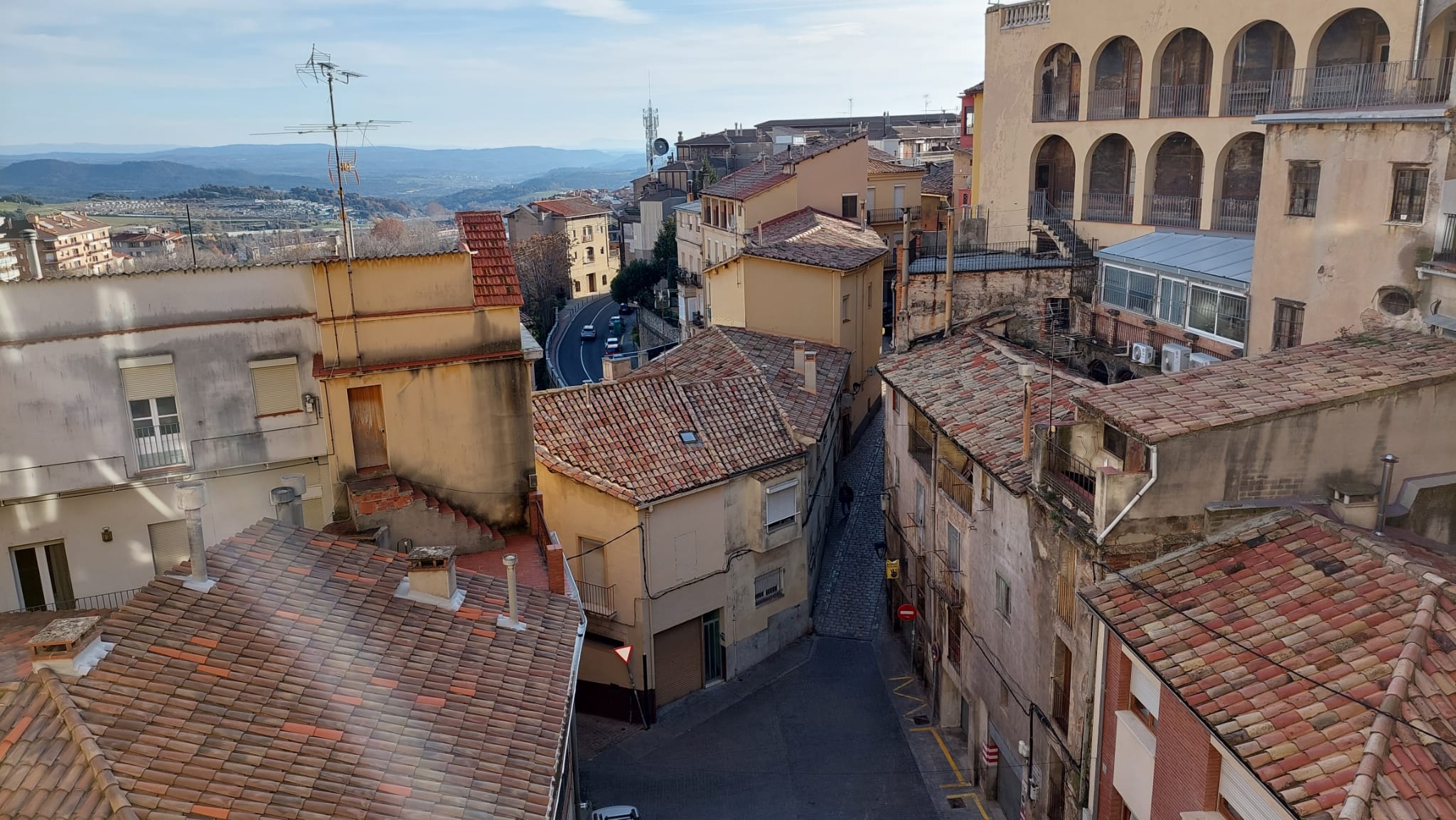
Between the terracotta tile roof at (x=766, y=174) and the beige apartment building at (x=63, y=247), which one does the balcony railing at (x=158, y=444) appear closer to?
the beige apartment building at (x=63, y=247)

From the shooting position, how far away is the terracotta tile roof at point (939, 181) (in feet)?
219

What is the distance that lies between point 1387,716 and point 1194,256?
21.5 metres

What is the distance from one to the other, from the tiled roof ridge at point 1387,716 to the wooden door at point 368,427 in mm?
18141

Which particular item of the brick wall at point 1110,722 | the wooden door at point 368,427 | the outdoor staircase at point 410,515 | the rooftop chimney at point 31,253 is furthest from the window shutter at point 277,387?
the brick wall at point 1110,722

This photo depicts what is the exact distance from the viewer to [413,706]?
552 inches

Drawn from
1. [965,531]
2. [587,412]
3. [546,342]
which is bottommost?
[546,342]

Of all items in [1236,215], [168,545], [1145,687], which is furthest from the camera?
[1236,215]

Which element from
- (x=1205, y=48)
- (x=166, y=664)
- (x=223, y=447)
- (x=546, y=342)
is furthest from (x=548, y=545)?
(x=546, y=342)

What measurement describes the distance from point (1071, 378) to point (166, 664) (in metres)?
18.8

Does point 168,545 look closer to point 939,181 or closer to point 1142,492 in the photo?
point 1142,492

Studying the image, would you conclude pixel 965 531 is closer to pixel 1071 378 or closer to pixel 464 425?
pixel 1071 378

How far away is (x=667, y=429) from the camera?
1137 inches

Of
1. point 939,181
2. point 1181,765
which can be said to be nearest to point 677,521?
point 1181,765

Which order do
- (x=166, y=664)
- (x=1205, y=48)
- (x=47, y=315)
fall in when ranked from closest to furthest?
(x=166, y=664), (x=47, y=315), (x=1205, y=48)
